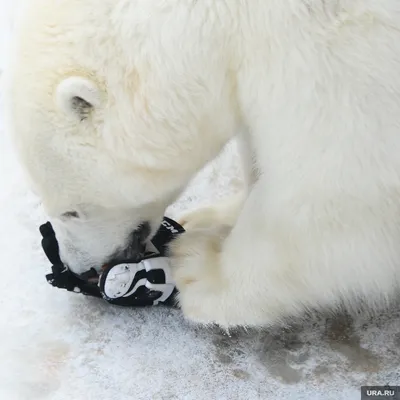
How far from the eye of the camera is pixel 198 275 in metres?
2.39

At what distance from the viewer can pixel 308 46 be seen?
1854 mm

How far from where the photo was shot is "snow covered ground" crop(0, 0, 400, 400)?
221 centimetres

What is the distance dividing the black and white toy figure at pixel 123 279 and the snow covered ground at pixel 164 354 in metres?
0.08

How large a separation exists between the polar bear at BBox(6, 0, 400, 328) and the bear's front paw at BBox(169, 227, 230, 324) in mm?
182

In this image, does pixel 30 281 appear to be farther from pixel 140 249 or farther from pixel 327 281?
pixel 327 281

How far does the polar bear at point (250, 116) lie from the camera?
185 cm

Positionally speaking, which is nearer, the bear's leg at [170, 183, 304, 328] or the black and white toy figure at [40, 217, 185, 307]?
the bear's leg at [170, 183, 304, 328]

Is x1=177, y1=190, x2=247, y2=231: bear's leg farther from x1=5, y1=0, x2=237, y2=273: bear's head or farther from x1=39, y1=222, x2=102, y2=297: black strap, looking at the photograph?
x1=5, y1=0, x2=237, y2=273: bear's head

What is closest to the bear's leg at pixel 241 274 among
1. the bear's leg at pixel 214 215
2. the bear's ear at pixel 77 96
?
the bear's leg at pixel 214 215

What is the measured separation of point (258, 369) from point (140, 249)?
0.55m

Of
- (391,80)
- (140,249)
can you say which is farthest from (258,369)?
(391,80)

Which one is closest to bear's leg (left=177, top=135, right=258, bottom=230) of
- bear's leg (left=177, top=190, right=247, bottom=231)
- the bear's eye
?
bear's leg (left=177, top=190, right=247, bottom=231)

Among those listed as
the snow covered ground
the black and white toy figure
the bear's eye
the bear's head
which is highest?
the bear's head

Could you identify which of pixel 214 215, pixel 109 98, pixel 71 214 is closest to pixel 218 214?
pixel 214 215
